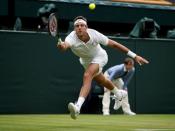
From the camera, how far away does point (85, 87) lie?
36.0 feet

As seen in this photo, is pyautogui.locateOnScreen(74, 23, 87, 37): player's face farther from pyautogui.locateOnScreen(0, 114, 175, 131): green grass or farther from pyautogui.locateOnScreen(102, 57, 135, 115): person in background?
pyautogui.locateOnScreen(102, 57, 135, 115): person in background

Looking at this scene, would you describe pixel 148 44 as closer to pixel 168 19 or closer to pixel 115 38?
pixel 115 38

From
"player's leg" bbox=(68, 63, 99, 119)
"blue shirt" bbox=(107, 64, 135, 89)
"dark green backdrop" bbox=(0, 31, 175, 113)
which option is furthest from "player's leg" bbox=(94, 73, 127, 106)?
"dark green backdrop" bbox=(0, 31, 175, 113)

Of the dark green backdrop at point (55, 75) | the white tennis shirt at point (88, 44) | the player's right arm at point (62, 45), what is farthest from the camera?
the dark green backdrop at point (55, 75)

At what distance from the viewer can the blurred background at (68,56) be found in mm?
16203

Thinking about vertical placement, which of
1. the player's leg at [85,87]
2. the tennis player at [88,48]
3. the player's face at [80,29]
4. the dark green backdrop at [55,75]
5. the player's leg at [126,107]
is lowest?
the player's leg at [126,107]

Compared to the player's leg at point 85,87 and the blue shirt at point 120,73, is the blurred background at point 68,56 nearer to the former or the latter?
the blue shirt at point 120,73

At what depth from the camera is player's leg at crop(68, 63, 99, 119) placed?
10.5 meters

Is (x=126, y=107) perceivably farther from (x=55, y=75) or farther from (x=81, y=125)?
(x=81, y=125)

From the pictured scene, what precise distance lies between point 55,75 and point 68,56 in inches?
27.0

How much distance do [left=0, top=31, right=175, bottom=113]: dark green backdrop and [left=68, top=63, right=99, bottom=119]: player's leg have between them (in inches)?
199

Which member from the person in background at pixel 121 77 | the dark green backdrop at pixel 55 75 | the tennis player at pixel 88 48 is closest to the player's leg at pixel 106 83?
the tennis player at pixel 88 48

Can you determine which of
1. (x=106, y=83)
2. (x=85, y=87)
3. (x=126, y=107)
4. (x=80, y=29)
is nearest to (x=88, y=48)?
(x=80, y=29)

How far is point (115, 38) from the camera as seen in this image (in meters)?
17.6
